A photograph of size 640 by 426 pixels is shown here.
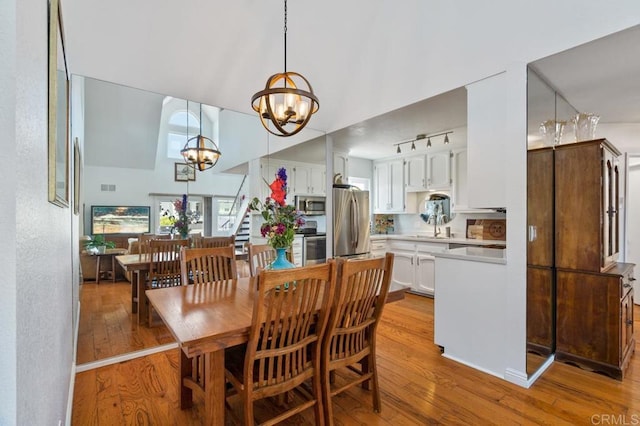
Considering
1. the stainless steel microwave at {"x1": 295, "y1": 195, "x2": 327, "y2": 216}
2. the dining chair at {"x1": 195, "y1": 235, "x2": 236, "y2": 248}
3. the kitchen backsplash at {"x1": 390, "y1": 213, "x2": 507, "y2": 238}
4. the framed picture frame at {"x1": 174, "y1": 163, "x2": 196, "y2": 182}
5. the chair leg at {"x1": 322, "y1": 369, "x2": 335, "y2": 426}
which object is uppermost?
the framed picture frame at {"x1": 174, "y1": 163, "x2": 196, "y2": 182}

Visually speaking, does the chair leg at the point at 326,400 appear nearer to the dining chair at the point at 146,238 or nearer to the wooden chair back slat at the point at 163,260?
the wooden chair back slat at the point at 163,260

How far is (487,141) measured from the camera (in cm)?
246

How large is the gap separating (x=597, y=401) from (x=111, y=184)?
425cm

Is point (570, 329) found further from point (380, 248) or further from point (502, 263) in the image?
point (380, 248)

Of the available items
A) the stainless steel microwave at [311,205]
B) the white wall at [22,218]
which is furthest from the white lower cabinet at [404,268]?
the white wall at [22,218]

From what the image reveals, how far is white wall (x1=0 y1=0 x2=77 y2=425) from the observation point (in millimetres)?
586

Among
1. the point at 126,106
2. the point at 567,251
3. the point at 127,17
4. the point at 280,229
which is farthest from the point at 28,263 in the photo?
the point at 567,251

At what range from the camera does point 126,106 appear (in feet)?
10.3

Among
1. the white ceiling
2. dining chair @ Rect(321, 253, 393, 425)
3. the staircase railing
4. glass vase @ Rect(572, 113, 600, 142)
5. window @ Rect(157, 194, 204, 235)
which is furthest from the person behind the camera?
the staircase railing

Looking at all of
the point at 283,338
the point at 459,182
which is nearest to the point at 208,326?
the point at 283,338

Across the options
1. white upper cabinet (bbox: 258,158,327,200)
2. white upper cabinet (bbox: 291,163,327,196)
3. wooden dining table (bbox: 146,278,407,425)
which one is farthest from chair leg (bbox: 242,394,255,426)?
white upper cabinet (bbox: 291,163,327,196)

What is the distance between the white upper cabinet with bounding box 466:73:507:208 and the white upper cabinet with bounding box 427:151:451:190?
225 centimetres

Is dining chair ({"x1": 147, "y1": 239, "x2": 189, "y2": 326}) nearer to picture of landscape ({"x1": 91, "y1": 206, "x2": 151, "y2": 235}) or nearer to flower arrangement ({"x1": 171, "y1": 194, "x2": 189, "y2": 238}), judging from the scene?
flower arrangement ({"x1": 171, "y1": 194, "x2": 189, "y2": 238})
